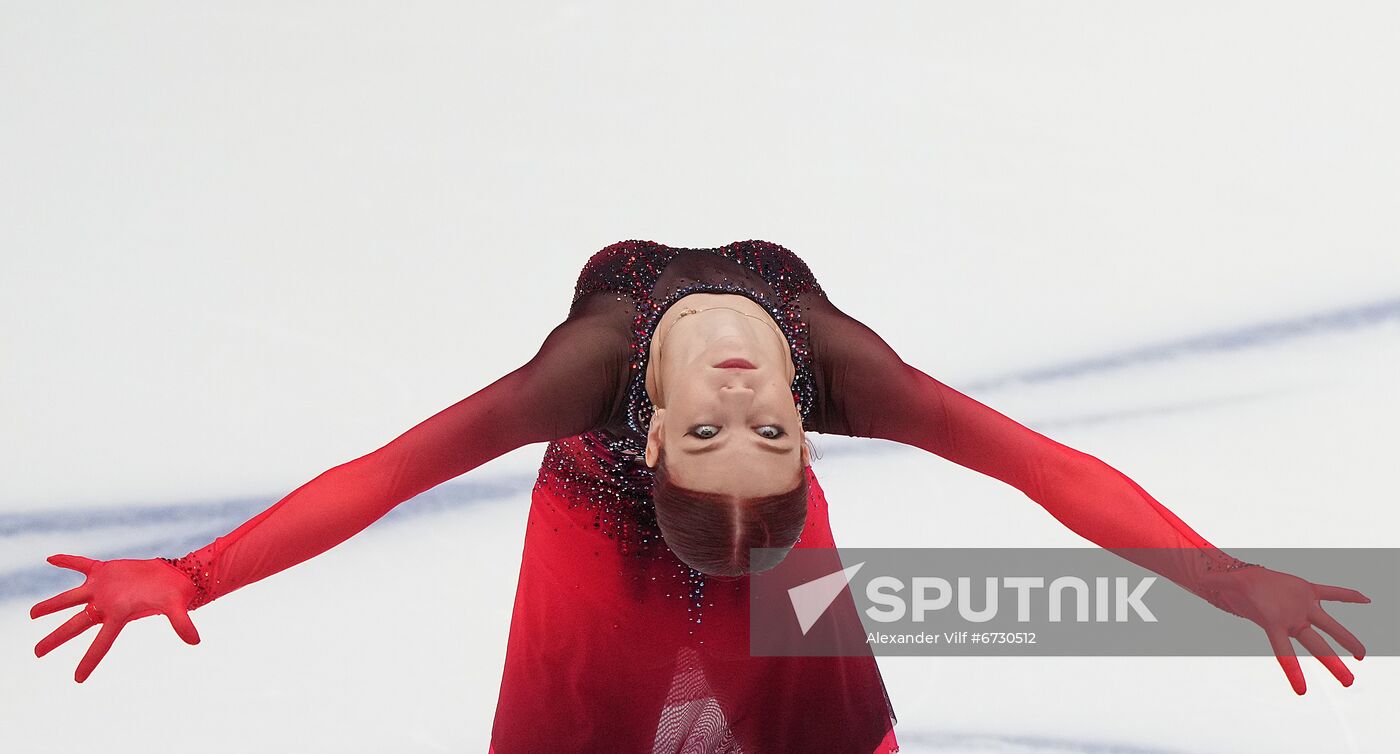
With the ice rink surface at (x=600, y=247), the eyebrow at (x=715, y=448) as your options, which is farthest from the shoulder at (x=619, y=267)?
the ice rink surface at (x=600, y=247)

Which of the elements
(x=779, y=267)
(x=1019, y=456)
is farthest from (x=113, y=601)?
(x=1019, y=456)

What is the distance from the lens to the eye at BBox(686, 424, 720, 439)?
2.27 meters

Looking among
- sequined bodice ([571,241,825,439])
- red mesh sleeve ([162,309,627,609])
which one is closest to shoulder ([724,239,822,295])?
sequined bodice ([571,241,825,439])

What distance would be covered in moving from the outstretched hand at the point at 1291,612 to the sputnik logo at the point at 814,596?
79cm

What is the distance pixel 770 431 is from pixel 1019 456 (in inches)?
19.9

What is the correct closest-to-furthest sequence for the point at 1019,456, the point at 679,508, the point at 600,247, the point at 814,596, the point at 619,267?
the point at 679,508 < the point at 1019,456 < the point at 619,267 < the point at 814,596 < the point at 600,247

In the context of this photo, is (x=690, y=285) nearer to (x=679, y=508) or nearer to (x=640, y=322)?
(x=640, y=322)

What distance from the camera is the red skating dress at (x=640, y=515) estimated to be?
2.39 meters

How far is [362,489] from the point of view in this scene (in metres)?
2.35

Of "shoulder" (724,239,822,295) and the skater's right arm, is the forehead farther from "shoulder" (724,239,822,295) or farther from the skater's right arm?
"shoulder" (724,239,822,295)

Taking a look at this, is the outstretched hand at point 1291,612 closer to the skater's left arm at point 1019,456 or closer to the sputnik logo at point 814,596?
the skater's left arm at point 1019,456

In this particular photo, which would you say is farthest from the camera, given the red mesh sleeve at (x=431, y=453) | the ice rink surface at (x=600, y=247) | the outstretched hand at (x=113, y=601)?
the ice rink surface at (x=600, y=247)

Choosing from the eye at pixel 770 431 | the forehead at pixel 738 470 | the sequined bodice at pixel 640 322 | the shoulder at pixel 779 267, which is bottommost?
the forehead at pixel 738 470

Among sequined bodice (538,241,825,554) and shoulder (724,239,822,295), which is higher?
shoulder (724,239,822,295)
